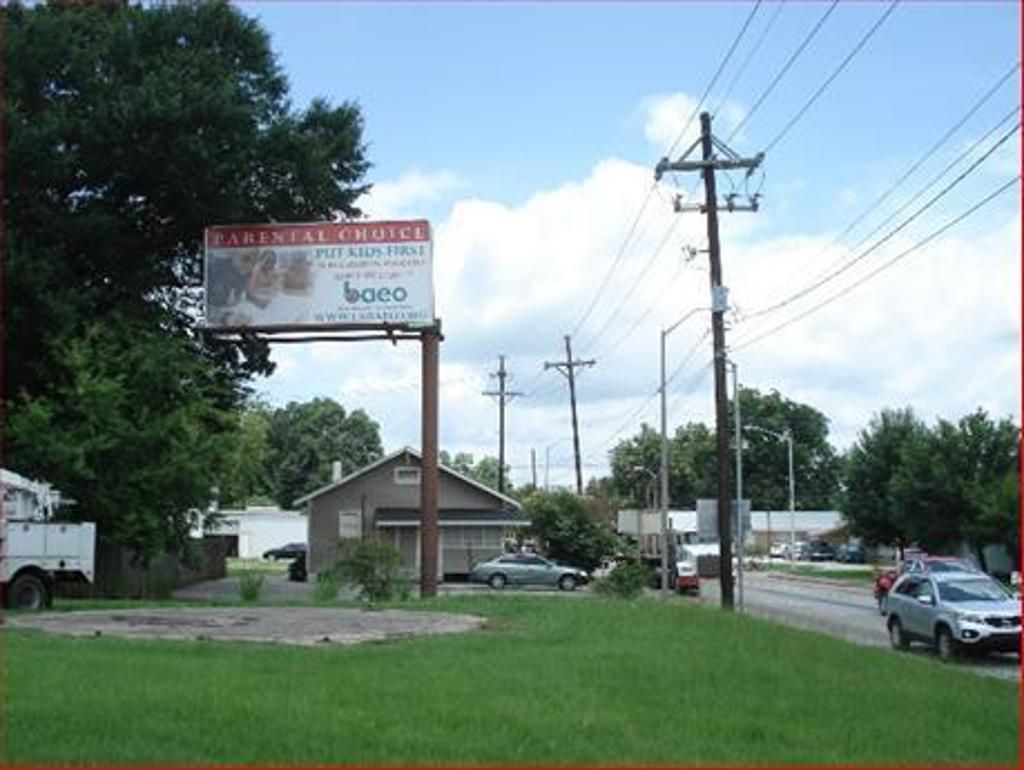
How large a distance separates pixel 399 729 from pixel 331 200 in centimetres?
3190

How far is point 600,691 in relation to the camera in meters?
12.5

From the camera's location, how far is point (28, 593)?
2775cm

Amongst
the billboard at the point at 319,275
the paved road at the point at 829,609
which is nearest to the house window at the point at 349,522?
the paved road at the point at 829,609

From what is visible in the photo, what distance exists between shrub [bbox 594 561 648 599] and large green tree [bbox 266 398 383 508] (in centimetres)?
10831

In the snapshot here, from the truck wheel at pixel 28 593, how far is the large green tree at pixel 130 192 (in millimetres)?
4018

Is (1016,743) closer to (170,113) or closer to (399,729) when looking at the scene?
(399,729)

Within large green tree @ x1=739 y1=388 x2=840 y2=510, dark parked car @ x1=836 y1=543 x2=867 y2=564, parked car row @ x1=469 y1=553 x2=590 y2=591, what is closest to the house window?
parked car row @ x1=469 y1=553 x2=590 y2=591

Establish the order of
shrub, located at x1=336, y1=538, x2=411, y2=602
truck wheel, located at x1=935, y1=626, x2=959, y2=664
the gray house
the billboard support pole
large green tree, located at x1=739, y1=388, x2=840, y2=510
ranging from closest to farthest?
1. truck wheel, located at x1=935, y1=626, x2=959, y2=664
2. shrub, located at x1=336, y1=538, x2=411, y2=602
3. the billboard support pole
4. the gray house
5. large green tree, located at x1=739, y1=388, x2=840, y2=510

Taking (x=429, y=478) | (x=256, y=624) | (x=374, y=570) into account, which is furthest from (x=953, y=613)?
(x=429, y=478)

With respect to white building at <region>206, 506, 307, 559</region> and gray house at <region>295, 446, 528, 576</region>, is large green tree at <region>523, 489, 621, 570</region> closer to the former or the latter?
gray house at <region>295, 446, 528, 576</region>

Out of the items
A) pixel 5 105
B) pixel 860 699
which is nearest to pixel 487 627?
pixel 860 699

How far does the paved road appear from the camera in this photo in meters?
24.3

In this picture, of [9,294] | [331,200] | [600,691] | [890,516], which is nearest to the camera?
[600,691]

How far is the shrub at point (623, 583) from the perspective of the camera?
36950 mm
